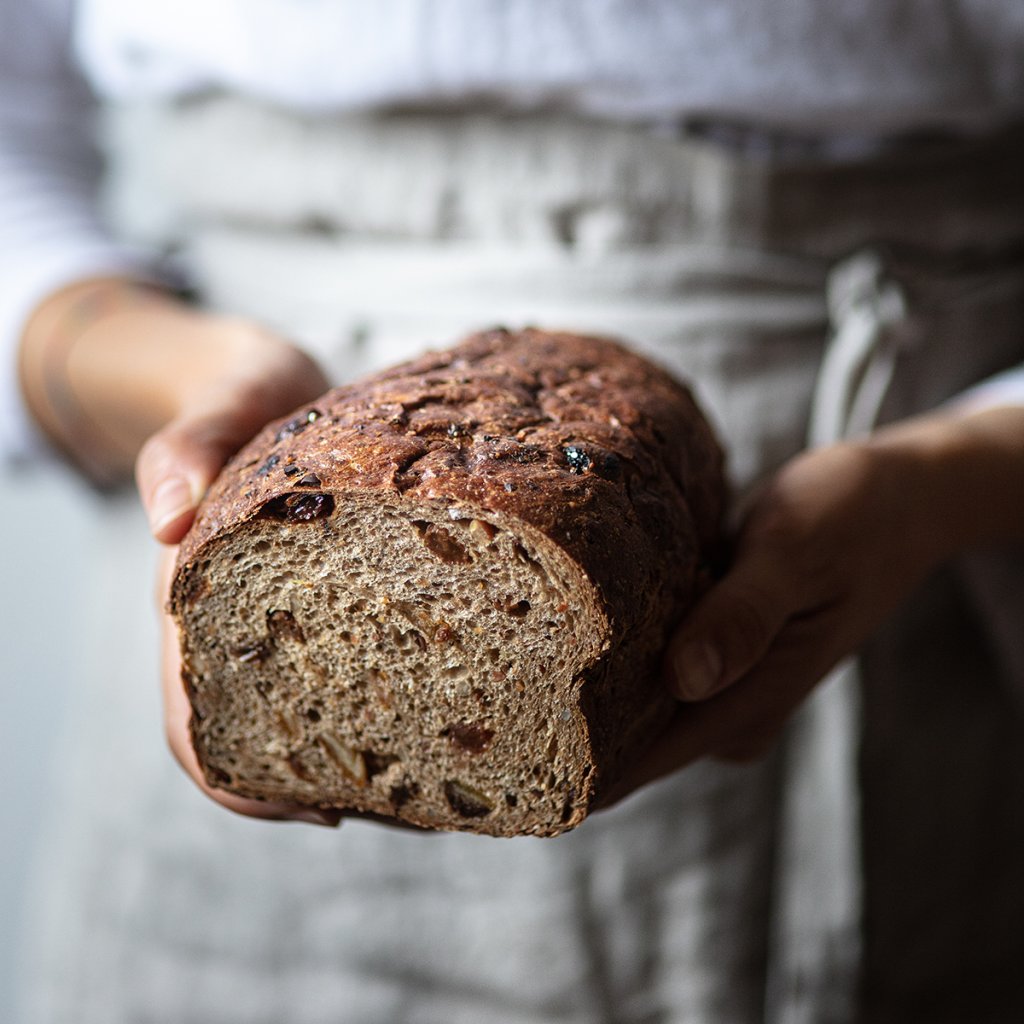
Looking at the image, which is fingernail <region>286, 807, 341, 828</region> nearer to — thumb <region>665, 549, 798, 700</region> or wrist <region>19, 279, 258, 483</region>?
thumb <region>665, 549, 798, 700</region>

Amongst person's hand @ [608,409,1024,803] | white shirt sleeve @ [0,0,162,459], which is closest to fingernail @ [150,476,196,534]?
person's hand @ [608,409,1024,803]

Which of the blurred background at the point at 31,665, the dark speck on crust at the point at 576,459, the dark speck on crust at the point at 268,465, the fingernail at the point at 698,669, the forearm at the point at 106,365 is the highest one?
the dark speck on crust at the point at 576,459

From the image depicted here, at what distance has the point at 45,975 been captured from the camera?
1.32 metres

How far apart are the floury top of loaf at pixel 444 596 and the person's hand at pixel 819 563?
37mm

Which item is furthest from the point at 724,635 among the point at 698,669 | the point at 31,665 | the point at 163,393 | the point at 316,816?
the point at 31,665

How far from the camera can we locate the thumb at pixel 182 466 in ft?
2.59

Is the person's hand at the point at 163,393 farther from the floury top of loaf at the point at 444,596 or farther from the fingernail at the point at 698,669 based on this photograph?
the fingernail at the point at 698,669

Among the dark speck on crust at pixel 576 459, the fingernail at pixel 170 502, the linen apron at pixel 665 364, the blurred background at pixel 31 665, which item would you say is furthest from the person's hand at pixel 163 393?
the blurred background at pixel 31 665

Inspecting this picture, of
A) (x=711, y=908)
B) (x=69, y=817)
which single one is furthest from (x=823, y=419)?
(x=69, y=817)

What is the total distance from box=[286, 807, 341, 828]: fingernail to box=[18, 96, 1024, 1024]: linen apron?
0.30 metres

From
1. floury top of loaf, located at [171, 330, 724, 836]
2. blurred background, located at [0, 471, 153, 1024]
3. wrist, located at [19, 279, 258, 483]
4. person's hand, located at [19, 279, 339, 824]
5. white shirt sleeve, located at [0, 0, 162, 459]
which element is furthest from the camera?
blurred background, located at [0, 471, 153, 1024]

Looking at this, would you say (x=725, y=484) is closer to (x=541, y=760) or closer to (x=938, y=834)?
(x=541, y=760)

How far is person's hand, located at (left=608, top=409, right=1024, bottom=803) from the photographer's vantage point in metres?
0.80

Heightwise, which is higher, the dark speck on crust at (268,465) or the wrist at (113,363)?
the dark speck on crust at (268,465)
